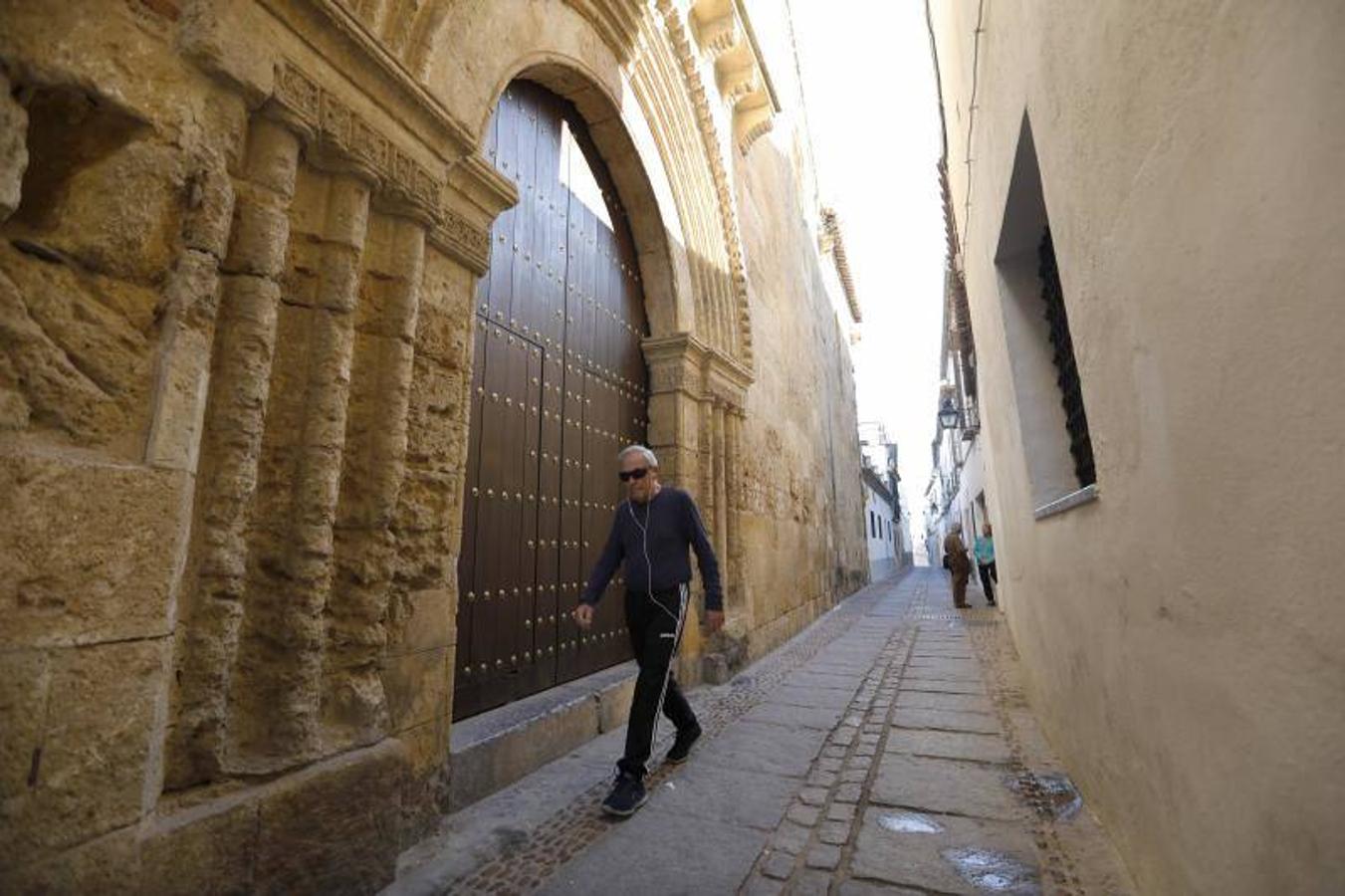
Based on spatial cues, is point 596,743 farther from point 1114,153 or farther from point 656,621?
point 1114,153

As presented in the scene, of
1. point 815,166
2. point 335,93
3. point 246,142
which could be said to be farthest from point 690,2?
point 815,166

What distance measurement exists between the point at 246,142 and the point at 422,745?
1.97 metres

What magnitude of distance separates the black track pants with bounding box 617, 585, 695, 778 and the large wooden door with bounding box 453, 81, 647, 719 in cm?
73

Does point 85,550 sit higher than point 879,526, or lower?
lower

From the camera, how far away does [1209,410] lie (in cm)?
112

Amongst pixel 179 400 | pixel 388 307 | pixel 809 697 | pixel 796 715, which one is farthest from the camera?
pixel 809 697

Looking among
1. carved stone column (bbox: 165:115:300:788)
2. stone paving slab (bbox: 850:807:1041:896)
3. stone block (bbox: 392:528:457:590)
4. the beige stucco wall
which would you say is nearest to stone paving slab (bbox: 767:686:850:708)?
stone paving slab (bbox: 850:807:1041:896)

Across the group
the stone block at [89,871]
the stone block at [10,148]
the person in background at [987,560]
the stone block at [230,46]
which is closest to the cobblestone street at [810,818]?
the stone block at [89,871]

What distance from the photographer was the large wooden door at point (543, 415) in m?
3.05

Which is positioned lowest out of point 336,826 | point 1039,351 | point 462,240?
point 336,826

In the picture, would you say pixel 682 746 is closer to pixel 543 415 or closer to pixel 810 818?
pixel 810 818

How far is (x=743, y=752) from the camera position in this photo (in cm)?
306

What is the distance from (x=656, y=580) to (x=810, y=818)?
1.07 meters

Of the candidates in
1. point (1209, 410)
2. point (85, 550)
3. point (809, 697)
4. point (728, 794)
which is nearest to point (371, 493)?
point (85, 550)
